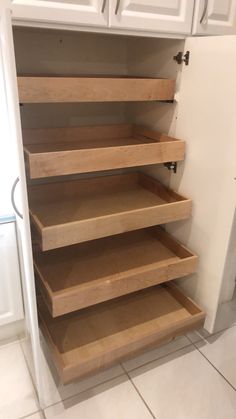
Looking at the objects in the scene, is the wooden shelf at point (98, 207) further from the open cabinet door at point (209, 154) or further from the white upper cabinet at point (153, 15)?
the white upper cabinet at point (153, 15)

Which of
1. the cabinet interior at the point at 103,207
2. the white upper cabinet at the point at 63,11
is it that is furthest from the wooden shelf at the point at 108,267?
the white upper cabinet at the point at 63,11

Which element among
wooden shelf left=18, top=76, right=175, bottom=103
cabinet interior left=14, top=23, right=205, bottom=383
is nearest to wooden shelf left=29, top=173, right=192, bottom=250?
cabinet interior left=14, top=23, right=205, bottom=383

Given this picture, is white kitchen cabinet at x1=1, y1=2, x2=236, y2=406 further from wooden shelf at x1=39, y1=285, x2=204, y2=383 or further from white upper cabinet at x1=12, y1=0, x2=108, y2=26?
white upper cabinet at x1=12, y1=0, x2=108, y2=26

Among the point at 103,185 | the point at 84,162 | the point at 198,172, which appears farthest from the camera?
the point at 103,185

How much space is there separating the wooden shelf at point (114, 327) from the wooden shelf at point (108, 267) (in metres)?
0.22

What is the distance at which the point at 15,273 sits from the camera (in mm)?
1482

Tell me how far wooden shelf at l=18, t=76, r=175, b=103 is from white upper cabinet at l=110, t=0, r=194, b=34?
196 millimetres

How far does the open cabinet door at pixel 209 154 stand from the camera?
1.25m

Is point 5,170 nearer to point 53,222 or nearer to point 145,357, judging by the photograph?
point 53,222

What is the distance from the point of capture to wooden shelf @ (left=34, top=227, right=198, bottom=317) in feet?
4.28

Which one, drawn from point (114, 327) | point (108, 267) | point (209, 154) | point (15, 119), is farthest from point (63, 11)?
point (114, 327)

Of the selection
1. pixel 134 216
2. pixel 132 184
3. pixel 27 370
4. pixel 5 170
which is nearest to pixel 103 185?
pixel 132 184

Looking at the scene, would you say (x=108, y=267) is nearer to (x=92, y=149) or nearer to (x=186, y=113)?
(x=92, y=149)

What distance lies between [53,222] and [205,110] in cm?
82
